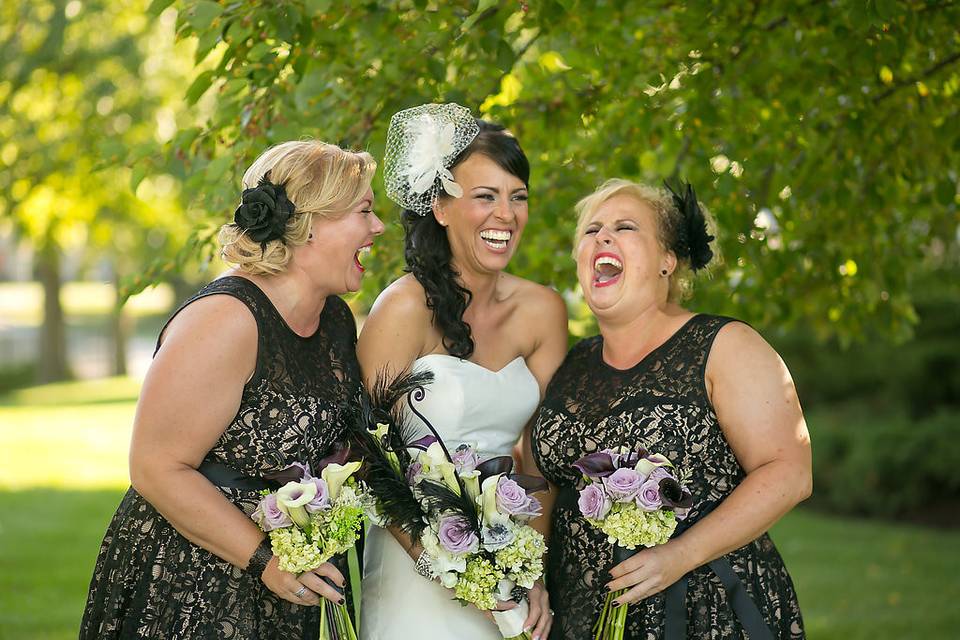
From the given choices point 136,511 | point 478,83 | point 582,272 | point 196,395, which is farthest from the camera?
point 478,83

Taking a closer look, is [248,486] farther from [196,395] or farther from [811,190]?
[811,190]

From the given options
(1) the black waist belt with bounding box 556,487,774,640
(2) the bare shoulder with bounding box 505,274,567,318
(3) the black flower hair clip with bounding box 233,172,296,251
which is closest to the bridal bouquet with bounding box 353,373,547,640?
(1) the black waist belt with bounding box 556,487,774,640

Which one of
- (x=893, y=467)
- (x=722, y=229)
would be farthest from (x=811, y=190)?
(x=893, y=467)

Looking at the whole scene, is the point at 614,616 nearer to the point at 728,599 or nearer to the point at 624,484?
the point at 728,599

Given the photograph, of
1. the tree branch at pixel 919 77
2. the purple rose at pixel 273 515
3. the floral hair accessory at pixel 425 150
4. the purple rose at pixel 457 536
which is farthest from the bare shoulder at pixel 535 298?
the tree branch at pixel 919 77

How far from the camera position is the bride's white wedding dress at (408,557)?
3693 mm

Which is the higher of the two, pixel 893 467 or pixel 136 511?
pixel 136 511

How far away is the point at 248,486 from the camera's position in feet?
11.1

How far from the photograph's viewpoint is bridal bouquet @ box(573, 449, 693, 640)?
310cm

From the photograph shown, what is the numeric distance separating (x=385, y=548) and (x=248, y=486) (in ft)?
2.06

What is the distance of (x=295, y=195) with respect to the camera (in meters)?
3.43

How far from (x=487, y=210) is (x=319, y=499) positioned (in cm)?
122

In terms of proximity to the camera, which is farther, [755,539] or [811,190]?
[811,190]
